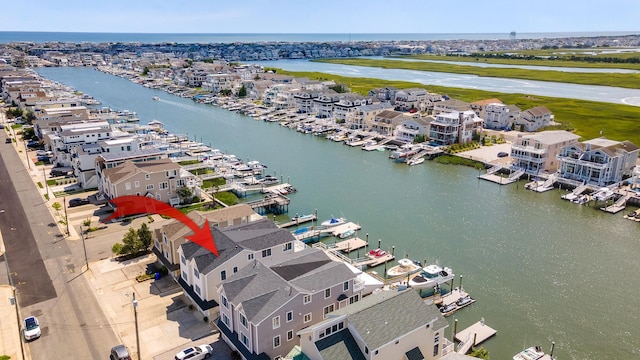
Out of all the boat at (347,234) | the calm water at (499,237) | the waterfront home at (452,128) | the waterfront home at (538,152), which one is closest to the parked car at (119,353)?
the calm water at (499,237)

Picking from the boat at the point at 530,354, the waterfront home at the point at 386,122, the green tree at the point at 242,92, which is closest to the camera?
the boat at the point at 530,354

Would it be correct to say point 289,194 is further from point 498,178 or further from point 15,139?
point 15,139

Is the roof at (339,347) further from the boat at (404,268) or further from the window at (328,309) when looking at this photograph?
the boat at (404,268)

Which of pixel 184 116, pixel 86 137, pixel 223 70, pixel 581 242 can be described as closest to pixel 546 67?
pixel 223 70

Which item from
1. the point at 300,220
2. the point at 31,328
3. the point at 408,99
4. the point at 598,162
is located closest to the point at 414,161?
the point at 598,162

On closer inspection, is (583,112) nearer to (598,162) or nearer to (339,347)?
(598,162)
